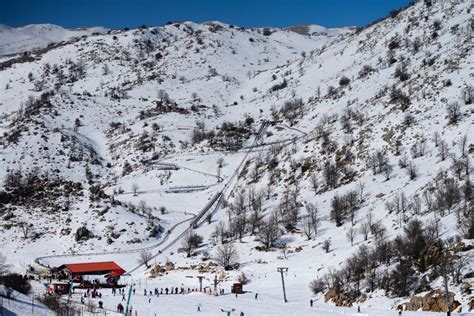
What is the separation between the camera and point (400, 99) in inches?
3772

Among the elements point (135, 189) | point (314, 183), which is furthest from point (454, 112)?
point (135, 189)

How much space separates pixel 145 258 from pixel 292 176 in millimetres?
33104

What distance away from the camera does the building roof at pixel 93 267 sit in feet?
218

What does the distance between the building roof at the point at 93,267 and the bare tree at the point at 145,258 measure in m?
4.12

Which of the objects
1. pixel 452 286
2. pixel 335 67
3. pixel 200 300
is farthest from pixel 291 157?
pixel 335 67

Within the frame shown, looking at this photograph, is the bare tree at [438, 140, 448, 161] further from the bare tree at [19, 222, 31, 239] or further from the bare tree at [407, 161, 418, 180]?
the bare tree at [19, 222, 31, 239]

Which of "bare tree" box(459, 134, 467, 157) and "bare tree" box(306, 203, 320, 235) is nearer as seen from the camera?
"bare tree" box(459, 134, 467, 157)

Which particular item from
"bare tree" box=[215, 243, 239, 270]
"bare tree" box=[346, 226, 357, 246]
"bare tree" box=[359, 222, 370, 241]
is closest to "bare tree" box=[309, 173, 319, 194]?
"bare tree" box=[346, 226, 357, 246]

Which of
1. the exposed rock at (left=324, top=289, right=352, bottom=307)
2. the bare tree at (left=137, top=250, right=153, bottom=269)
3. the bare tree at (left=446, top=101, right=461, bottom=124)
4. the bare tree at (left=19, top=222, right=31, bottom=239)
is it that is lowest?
the exposed rock at (left=324, top=289, right=352, bottom=307)

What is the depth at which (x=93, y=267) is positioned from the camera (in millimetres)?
67750

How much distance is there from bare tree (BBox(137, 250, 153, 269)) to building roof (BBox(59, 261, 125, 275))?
4124 millimetres

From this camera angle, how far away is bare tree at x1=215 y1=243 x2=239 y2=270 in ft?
217

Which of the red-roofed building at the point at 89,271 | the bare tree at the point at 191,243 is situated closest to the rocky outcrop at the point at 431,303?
the red-roofed building at the point at 89,271

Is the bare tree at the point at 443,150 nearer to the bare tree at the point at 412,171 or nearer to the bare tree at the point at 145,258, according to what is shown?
the bare tree at the point at 412,171
